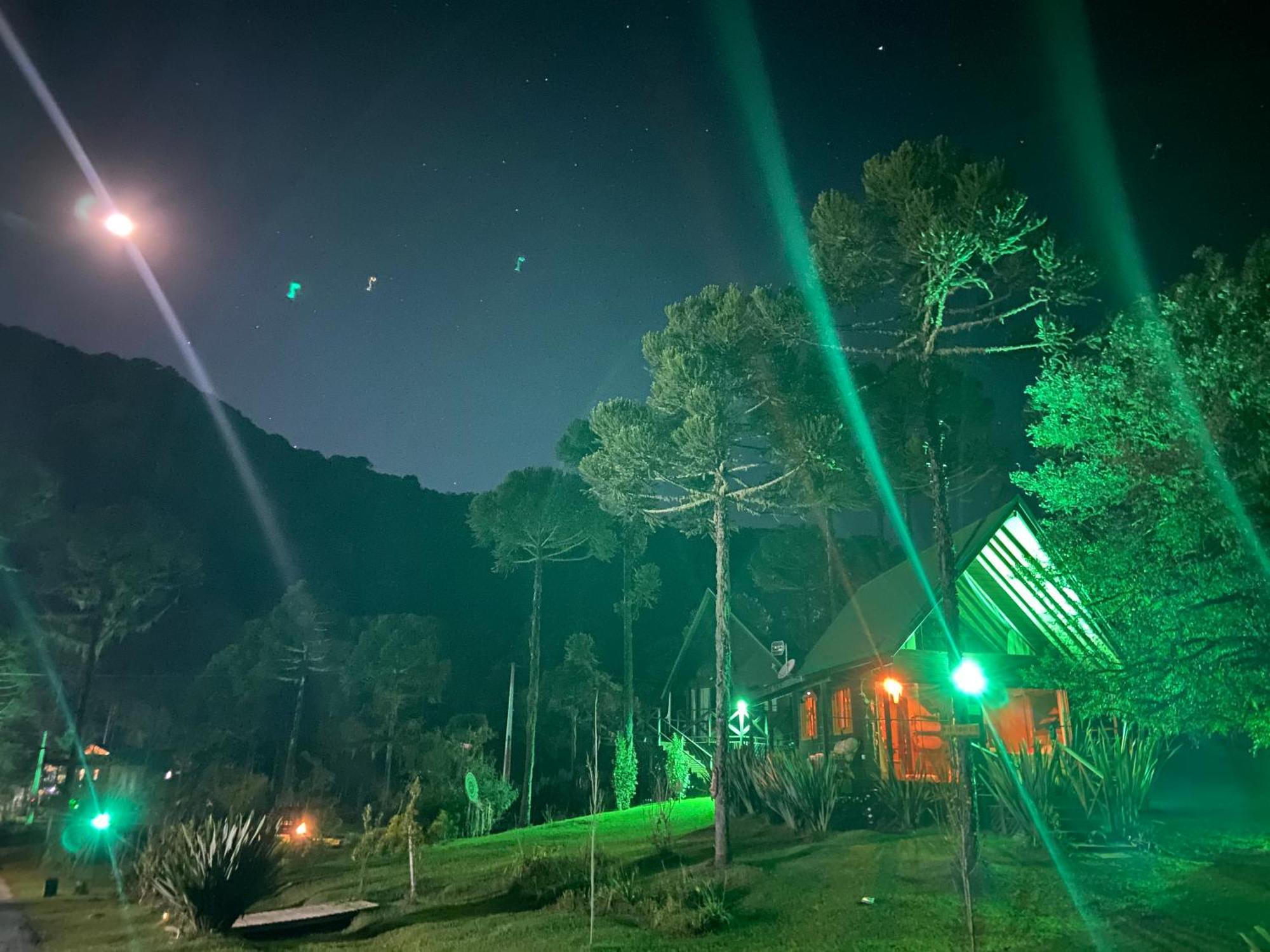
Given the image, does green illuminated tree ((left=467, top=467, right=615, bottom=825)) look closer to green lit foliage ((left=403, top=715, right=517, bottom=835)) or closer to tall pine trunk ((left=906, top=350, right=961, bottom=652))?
green lit foliage ((left=403, top=715, right=517, bottom=835))

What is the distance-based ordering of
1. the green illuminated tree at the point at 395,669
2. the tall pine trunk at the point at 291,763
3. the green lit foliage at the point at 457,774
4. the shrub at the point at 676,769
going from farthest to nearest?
the green illuminated tree at the point at 395,669 < the tall pine trunk at the point at 291,763 < the green lit foliage at the point at 457,774 < the shrub at the point at 676,769

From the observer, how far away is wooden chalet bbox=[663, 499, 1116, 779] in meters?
17.2

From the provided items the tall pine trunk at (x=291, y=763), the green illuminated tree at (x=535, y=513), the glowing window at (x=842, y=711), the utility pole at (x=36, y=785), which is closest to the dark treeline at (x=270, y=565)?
the tall pine trunk at (x=291, y=763)

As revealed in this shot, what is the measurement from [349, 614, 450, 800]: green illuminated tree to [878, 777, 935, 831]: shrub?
19499 millimetres

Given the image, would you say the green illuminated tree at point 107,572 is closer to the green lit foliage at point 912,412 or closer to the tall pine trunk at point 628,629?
the tall pine trunk at point 628,629

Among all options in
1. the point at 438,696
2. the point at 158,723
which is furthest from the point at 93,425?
the point at 438,696

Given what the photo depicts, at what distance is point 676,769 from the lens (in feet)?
81.3

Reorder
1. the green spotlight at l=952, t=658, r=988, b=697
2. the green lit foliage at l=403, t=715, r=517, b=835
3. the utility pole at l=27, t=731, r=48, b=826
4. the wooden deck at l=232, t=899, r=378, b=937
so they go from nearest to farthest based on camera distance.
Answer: the wooden deck at l=232, t=899, r=378, b=937, the green spotlight at l=952, t=658, r=988, b=697, the green lit foliage at l=403, t=715, r=517, b=835, the utility pole at l=27, t=731, r=48, b=826

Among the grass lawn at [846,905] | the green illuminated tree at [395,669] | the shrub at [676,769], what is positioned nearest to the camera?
the grass lawn at [846,905]

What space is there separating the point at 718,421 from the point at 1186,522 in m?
7.07

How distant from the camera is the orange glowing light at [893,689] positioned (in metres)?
18.5

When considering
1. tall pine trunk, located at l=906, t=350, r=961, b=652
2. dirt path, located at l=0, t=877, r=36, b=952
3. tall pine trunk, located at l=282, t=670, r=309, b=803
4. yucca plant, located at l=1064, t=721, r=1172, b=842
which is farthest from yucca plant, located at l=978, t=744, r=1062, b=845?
tall pine trunk, located at l=282, t=670, r=309, b=803

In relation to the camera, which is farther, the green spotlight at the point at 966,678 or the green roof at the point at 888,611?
the green roof at the point at 888,611

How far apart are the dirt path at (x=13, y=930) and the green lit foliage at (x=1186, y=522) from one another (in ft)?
42.2
